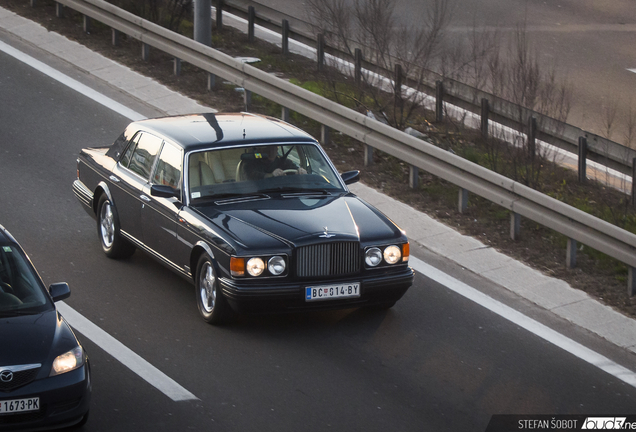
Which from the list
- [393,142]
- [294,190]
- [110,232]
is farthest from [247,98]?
[294,190]

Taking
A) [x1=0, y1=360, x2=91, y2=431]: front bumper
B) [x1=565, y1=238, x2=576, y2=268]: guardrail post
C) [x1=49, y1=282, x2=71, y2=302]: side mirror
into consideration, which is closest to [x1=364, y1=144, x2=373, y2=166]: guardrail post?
[x1=565, y1=238, x2=576, y2=268]: guardrail post

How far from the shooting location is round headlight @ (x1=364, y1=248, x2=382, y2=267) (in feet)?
27.7

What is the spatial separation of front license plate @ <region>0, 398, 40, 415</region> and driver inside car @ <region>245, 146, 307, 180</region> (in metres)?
3.62

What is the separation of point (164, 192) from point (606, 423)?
14.0ft

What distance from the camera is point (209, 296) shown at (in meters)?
8.66

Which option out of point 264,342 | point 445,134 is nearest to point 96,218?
point 264,342

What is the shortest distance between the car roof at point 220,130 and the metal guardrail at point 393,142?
2437 millimetres

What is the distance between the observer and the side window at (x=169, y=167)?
368 inches

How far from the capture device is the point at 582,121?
1578cm

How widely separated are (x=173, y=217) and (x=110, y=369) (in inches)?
72.6

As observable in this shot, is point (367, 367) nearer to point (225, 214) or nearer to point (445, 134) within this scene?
point (225, 214)

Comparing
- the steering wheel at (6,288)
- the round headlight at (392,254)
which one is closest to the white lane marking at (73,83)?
the round headlight at (392,254)

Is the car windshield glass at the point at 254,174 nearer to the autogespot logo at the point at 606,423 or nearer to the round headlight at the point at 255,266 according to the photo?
the round headlight at the point at 255,266

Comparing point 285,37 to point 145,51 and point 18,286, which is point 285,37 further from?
point 18,286
